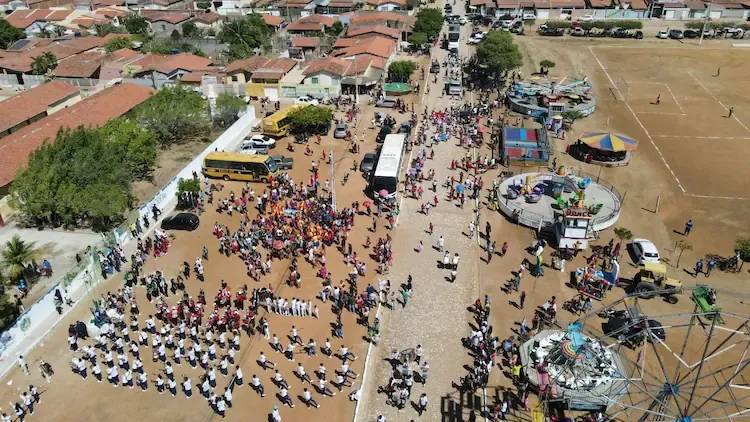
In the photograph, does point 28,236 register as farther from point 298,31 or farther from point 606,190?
point 298,31

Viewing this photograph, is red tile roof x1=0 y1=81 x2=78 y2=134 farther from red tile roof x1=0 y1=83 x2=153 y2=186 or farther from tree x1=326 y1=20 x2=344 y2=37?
tree x1=326 y1=20 x2=344 y2=37

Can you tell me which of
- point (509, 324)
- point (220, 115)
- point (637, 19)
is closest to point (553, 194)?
point (509, 324)

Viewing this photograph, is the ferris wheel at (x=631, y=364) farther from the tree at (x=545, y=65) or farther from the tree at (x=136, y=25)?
the tree at (x=136, y=25)

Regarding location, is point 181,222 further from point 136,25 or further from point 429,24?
point 136,25

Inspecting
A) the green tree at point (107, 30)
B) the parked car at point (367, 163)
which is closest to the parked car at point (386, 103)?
the parked car at point (367, 163)

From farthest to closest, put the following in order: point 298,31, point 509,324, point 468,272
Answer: point 298,31, point 468,272, point 509,324

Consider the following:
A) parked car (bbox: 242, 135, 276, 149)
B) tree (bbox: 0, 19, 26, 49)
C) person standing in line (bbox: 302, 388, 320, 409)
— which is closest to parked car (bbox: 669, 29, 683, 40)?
parked car (bbox: 242, 135, 276, 149)

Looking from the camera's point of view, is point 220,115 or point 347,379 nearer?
point 347,379

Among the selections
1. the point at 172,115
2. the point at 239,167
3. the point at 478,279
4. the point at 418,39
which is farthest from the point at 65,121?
the point at 418,39
